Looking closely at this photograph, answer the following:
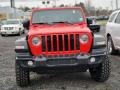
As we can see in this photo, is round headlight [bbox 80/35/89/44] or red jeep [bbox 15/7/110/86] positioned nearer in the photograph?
red jeep [bbox 15/7/110/86]

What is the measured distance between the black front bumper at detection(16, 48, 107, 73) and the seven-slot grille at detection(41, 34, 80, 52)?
0.18m

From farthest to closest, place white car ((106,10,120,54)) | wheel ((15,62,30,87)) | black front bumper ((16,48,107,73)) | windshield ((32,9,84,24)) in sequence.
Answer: white car ((106,10,120,54)) → windshield ((32,9,84,24)) → wheel ((15,62,30,87)) → black front bumper ((16,48,107,73))

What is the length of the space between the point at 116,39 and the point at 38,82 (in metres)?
5.32

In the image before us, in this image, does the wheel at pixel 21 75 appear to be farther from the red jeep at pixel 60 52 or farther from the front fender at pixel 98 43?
the front fender at pixel 98 43

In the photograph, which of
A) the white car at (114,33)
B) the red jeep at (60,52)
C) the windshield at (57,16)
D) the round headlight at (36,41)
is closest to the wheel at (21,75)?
the red jeep at (60,52)

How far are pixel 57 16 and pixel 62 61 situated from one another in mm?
1986

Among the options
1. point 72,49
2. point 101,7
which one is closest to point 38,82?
point 72,49

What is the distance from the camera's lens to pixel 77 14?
1058cm

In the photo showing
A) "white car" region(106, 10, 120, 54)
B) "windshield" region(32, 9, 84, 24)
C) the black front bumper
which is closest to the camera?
the black front bumper

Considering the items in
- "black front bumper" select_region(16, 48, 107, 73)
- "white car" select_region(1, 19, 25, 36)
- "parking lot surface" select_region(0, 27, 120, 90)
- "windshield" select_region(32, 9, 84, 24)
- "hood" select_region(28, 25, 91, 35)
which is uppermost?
"windshield" select_region(32, 9, 84, 24)

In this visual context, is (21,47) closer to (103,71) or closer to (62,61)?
(62,61)

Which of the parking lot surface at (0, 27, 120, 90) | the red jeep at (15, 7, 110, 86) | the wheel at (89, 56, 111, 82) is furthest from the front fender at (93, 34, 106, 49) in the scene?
the parking lot surface at (0, 27, 120, 90)

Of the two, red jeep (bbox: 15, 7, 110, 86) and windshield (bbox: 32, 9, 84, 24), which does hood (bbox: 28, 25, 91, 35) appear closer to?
red jeep (bbox: 15, 7, 110, 86)

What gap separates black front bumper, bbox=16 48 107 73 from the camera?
8859mm
